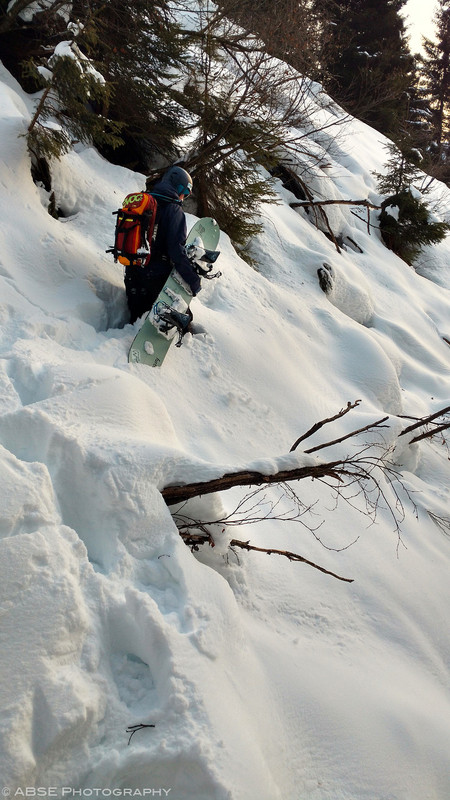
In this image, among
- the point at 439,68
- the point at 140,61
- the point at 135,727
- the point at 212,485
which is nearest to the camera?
the point at 135,727

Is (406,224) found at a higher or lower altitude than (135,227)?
higher

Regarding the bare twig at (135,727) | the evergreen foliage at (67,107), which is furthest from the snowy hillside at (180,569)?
the evergreen foliage at (67,107)

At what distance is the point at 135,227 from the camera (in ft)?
15.6

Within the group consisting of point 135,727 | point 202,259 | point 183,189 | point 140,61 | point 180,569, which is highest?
point 140,61

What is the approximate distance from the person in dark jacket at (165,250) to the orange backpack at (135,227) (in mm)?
158

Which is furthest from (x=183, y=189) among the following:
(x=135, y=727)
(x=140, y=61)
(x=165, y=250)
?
(x=135, y=727)

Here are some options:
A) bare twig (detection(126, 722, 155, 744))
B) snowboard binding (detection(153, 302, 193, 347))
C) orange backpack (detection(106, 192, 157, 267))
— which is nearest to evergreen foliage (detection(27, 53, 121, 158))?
orange backpack (detection(106, 192, 157, 267))

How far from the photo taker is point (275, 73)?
751 cm

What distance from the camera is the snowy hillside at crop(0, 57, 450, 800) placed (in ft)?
7.23

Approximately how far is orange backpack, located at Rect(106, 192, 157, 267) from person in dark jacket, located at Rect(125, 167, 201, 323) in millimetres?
158

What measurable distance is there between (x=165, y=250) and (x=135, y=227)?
1.30 ft

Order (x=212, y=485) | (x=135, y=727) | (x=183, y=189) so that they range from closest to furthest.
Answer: (x=135, y=727)
(x=212, y=485)
(x=183, y=189)

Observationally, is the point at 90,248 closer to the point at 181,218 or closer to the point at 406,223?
the point at 181,218

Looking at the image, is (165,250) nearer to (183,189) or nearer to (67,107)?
(183,189)
